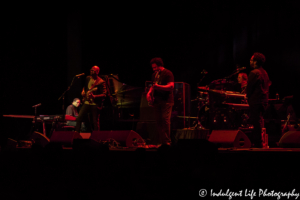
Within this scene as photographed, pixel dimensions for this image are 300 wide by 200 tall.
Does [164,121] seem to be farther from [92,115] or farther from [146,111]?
[146,111]

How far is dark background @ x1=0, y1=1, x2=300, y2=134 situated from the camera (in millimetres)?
8828

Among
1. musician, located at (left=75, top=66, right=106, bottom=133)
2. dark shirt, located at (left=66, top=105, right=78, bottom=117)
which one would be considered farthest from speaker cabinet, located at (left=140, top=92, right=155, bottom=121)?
dark shirt, located at (left=66, top=105, right=78, bottom=117)

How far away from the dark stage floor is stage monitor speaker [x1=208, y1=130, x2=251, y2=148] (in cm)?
198

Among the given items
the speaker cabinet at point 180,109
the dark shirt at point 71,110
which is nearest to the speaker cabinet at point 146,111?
the speaker cabinet at point 180,109

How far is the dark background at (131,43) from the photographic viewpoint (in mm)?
8828

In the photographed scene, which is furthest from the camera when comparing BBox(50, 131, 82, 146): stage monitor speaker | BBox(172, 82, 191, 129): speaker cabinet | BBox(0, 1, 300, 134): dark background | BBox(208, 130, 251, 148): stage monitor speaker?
BBox(0, 1, 300, 134): dark background

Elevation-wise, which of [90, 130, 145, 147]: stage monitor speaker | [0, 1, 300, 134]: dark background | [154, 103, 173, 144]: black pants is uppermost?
[0, 1, 300, 134]: dark background

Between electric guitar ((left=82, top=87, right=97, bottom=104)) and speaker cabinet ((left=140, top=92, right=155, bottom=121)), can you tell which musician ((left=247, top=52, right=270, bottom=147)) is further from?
electric guitar ((left=82, top=87, right=97, bottom=104))

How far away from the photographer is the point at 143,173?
2.87 m

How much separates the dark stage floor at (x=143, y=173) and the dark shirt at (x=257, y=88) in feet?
7.32

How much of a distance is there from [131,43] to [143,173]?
26.4 ft

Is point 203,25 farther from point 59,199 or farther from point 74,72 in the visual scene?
point 59,199
